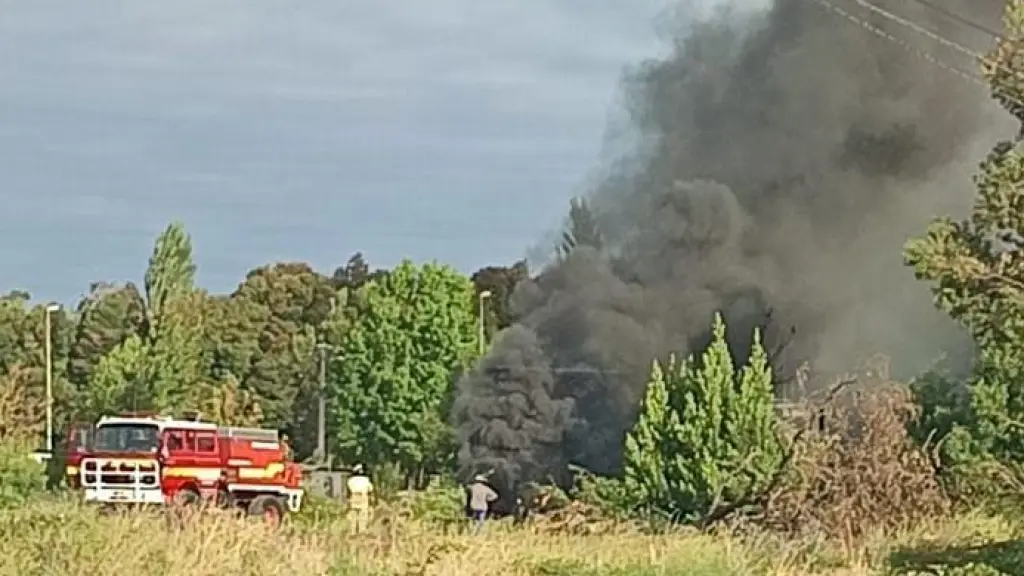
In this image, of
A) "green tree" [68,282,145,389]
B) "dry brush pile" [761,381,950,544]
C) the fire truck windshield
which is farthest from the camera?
"green tree" [68,282,145,389]

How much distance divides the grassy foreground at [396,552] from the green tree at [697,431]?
12.7 m

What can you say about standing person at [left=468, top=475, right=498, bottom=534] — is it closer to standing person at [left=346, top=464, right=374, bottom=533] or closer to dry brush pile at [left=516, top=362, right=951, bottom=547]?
dry brush pile at [left=516, top=362, right=951, bottom=547]

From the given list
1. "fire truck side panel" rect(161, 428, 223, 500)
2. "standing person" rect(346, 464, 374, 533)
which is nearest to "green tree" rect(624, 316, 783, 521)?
"standing person" rect(346, 464, 374, 533)

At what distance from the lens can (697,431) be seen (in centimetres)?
3575

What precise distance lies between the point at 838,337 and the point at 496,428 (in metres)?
10.9

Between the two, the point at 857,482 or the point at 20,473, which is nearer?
the point at 857,482

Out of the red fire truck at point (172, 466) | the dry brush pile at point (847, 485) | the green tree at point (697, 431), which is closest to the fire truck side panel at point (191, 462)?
the red fire truck at point (172, 466)

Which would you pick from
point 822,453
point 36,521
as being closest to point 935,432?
point 822,453

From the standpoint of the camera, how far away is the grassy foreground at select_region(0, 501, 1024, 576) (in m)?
13.6

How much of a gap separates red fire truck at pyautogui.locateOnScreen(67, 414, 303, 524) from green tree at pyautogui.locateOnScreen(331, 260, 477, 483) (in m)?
19.9

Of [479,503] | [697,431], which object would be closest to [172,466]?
[479,503]

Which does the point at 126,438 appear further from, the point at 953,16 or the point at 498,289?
the point at 498,289

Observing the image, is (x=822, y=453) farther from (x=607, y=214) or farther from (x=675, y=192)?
(x=607, y=214)

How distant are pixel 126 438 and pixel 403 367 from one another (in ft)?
81.6
